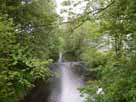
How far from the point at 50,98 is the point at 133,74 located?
8.09 m

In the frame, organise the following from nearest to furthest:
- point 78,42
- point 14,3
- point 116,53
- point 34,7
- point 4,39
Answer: point 4,39 < point 116,53 < point 14,3 < point 34,7 < point 78,42

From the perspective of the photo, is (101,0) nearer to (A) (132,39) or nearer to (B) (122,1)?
(B) (122,1)

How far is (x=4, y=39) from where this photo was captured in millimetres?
3619

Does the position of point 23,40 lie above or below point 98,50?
above

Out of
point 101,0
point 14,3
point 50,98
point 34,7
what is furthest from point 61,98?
point 101,0

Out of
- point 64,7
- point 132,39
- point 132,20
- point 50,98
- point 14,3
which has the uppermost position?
point 14,3

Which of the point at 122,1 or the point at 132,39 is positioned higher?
the point at 122,1

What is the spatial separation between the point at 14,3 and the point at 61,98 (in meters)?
5.95

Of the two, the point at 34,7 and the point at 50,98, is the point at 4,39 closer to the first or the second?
the point at 34,7

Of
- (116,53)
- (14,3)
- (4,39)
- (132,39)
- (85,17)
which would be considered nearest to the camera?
(4,39)

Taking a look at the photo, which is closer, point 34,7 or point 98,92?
point 98,92

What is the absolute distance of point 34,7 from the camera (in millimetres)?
7762

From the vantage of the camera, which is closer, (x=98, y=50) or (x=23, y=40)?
(x=23, y=40)

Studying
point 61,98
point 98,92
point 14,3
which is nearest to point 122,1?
point 98,92
